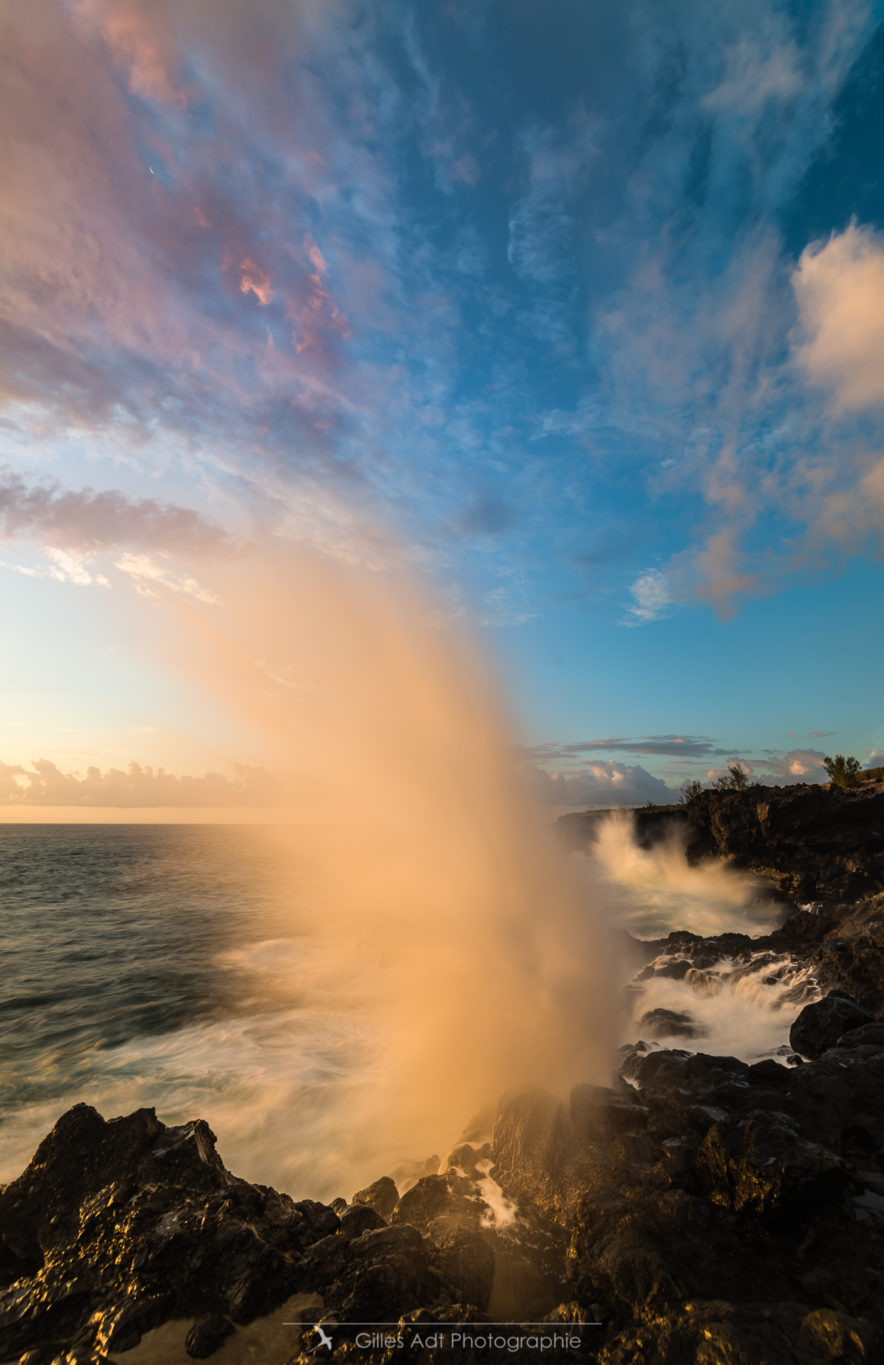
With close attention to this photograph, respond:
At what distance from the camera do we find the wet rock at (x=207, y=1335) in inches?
208

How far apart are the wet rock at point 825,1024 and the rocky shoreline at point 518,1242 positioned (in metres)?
2.74

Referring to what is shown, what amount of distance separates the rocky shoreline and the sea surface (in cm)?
479

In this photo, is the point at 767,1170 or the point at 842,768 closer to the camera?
the point at 767,1170

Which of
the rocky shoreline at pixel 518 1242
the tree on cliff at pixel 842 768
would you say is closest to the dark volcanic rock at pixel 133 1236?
the rocky shoreline at pixel 518 1242

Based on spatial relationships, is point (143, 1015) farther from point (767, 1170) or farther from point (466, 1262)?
point (767, 1170)

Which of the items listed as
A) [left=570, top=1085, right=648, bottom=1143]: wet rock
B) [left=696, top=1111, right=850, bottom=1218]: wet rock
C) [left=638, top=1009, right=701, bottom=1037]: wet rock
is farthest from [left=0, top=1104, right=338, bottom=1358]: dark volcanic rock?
[left=638, top=1009, right=701, bottom=1037]: wet rock

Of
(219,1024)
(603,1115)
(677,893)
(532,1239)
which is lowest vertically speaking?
(677,893)

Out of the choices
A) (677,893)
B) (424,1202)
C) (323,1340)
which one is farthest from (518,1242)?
(677,893)

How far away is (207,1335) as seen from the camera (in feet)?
17.7

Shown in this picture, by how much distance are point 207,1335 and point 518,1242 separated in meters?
4.57

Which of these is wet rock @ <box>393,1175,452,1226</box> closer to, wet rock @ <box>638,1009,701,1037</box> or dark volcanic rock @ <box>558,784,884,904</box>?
wet rock @ <box>638,1009,701,1037</box>

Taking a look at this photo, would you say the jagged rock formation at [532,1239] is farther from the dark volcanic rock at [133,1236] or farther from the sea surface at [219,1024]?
the sea surface at [219,1024]

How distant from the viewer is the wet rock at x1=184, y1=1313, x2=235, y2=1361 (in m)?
5.29

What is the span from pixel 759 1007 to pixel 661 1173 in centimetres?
1313
